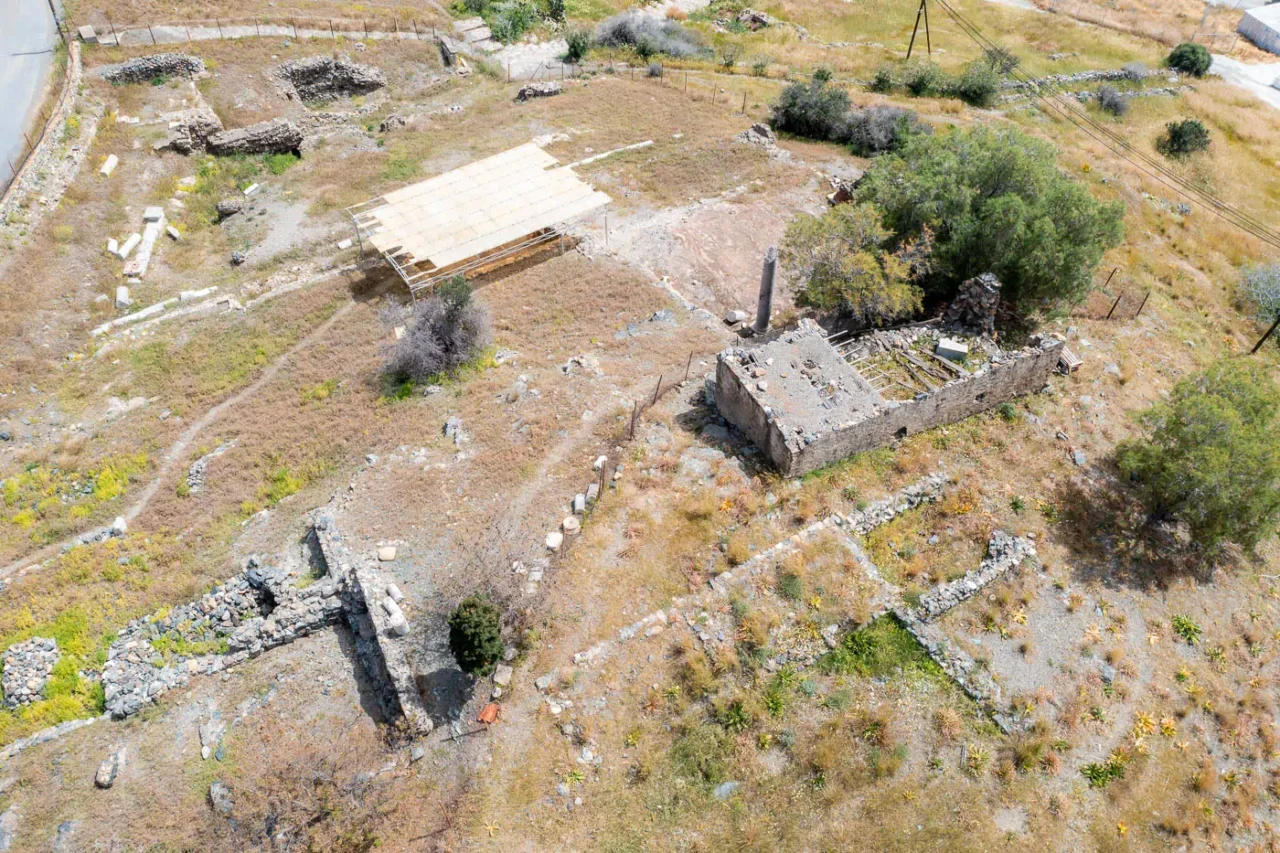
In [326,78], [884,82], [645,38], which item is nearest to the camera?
[326,78]

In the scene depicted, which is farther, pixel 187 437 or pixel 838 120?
pixel 838 120

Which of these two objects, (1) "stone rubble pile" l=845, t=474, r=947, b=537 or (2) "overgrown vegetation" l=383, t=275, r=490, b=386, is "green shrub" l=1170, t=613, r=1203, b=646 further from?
(2) "overgrown vegetation" l=383, t=275, r=490, b=386

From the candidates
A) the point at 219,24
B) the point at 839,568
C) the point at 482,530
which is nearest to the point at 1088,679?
the point at 839,568

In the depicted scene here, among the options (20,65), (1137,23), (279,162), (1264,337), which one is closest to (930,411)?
(1264,337)

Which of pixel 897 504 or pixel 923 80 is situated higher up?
pixel 923 80

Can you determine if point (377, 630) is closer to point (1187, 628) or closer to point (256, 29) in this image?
point (1187, 628)

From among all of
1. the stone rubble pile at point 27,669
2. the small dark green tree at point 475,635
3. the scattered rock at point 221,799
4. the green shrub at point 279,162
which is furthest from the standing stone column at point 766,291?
the green shrub at point 279,162

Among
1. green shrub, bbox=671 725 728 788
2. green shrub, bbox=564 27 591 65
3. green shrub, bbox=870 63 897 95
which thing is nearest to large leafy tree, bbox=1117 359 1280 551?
green shrub, bbox=671 725 728 788
